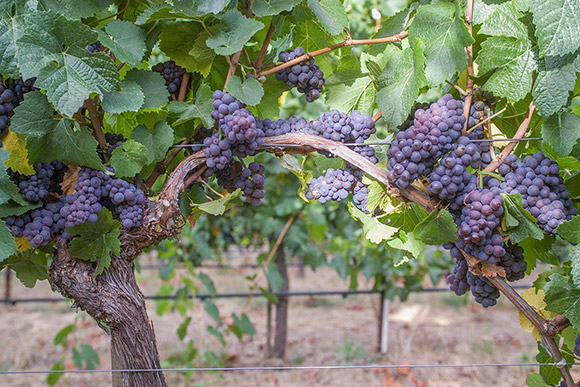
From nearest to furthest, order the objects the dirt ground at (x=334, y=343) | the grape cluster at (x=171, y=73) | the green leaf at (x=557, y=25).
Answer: the green leaf at (x=557, y=25)
the grape cluster at (x=171, y=73)
the dirt ground at (x=334, y=343)

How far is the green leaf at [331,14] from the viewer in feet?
3.76

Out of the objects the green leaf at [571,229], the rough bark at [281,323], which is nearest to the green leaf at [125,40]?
the green leaf at [571,229]

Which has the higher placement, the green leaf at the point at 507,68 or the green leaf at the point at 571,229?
the green leaf at the point at 507,68

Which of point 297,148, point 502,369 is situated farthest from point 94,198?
point 502,369

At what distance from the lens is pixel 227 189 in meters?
1.32

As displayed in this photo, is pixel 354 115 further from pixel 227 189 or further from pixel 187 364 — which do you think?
pixel 187 364

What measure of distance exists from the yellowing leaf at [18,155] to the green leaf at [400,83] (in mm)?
789

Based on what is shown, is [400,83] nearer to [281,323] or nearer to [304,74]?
[304,74]

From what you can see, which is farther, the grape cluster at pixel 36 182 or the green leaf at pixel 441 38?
the grape cluster at pixel 36 182

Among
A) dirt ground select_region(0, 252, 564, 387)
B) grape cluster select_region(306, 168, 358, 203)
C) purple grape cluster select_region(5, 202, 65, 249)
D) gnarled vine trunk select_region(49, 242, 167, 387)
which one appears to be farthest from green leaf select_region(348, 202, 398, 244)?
dirt ground select_region(0, 252, 564, 387)

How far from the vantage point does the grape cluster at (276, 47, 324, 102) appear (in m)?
1.20

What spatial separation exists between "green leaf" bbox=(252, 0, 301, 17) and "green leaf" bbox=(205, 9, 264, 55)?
0.12 feet

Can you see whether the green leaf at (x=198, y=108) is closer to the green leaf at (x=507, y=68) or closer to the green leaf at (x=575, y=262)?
the green leaf at (x=507, y=68)

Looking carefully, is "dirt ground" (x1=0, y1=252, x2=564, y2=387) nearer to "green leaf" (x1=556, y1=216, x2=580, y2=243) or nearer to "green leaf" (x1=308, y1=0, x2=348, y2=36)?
"green leaf" (x1=308, y1=0, x2=348, y2=36)
